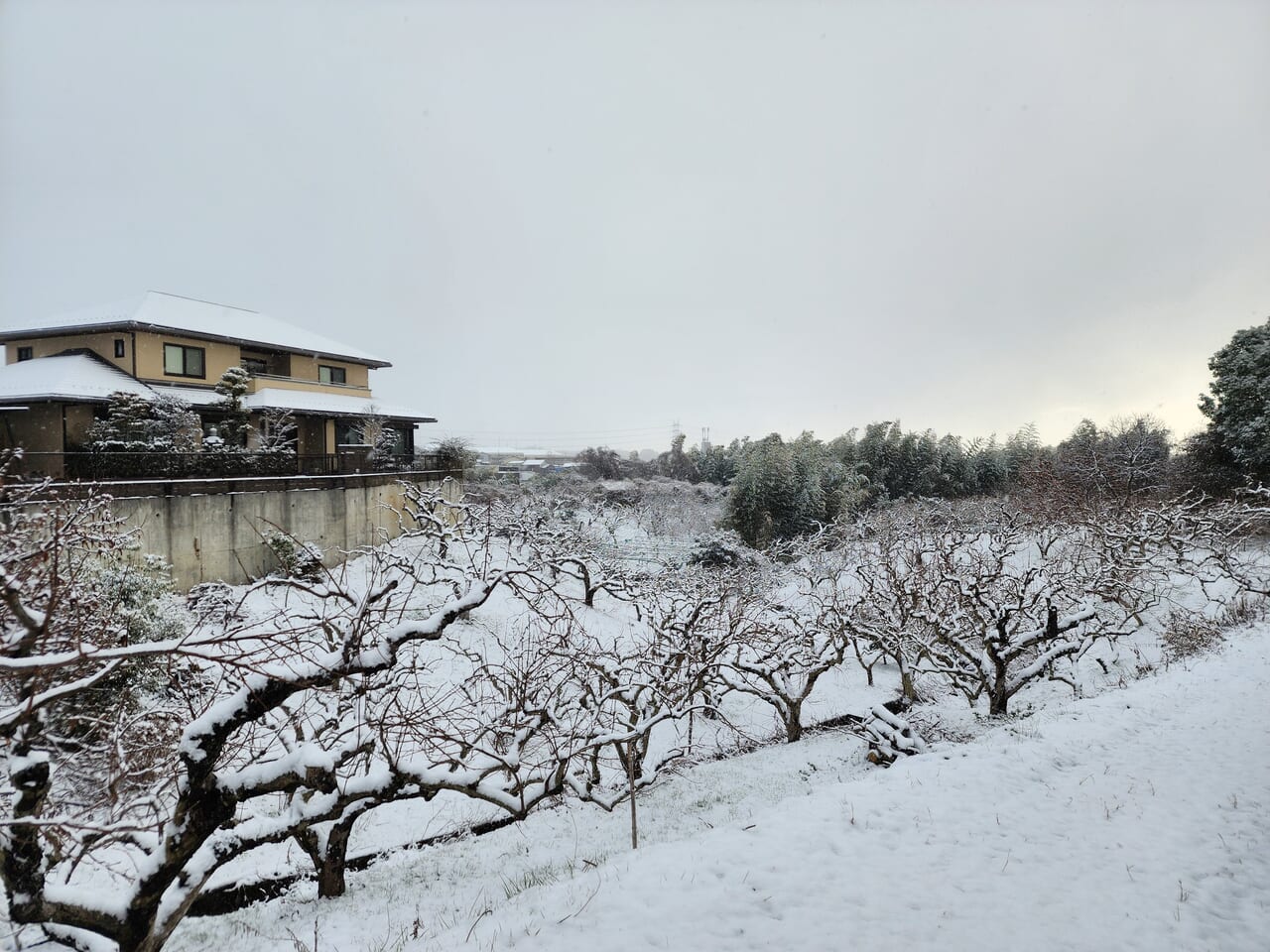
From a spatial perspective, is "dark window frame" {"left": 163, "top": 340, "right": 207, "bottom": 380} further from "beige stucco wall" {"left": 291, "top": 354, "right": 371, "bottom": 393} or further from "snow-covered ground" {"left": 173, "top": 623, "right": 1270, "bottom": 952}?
"snow-covered ground" {"left": 173, "top": 623, "right": 1270, "bottom": 952}

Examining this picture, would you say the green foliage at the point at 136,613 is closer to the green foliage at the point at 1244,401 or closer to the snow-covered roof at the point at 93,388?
the snow-covered roof at the point at 93,388

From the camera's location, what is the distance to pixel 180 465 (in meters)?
14.6

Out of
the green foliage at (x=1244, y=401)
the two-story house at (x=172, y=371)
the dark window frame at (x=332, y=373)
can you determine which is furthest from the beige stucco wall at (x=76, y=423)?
the green foliage at (x=1244, y=401)

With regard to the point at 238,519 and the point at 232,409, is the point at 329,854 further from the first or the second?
the point at 232,409

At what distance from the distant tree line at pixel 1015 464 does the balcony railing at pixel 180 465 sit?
20.2m

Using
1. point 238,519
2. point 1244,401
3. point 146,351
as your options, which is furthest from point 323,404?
point 1244,401

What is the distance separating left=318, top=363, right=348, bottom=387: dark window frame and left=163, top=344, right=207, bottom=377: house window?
5098mm

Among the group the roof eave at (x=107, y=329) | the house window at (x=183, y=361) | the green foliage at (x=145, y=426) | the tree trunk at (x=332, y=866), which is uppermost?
the roof eave at (x=107, y=329)

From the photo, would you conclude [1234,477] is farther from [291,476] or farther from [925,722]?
[291,476]

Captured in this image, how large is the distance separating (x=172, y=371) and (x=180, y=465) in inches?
367

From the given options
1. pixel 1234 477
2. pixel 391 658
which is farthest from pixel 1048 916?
pixel 1234 477

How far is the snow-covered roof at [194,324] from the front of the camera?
19.9 metres

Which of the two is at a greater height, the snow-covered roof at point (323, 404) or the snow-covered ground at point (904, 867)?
the snow-covered roof at point (323, 404)

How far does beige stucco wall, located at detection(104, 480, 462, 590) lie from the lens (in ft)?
45.3
